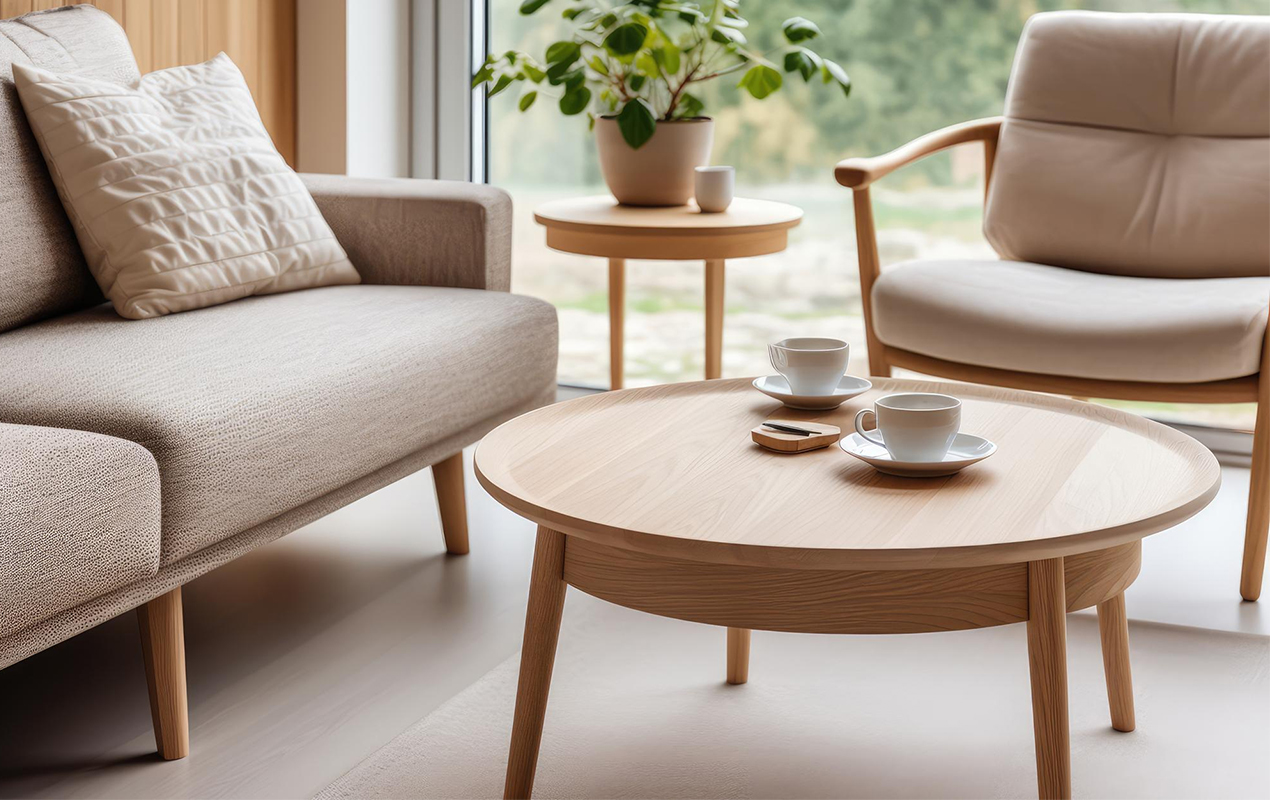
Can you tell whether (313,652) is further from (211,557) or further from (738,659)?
(738,659)

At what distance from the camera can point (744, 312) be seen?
3342mm

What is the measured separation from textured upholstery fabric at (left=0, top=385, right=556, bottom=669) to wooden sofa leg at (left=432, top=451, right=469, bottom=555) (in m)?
0.09

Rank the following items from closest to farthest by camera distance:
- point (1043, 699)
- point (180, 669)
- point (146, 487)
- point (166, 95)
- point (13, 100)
Answer: point (1043, 699), point (146, 487), point (180, 669), point (13, 100), point (166, 95)

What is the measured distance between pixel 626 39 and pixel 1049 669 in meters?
1.60

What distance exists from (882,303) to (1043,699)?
1.09 metres

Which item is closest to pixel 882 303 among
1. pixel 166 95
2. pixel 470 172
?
pixel 166 95

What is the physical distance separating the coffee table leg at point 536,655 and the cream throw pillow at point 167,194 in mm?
910

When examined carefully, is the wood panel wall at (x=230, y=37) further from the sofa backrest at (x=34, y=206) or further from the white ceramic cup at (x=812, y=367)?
the white ceramic cup at (x=812, y=367)

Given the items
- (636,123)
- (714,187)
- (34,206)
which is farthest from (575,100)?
Result: (34,206)

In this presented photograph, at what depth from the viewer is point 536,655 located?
1.30 m

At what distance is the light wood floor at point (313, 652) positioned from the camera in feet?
4.93

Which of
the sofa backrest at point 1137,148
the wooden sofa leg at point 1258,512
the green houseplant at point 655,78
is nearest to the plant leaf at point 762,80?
the green houseplant at point 655,78

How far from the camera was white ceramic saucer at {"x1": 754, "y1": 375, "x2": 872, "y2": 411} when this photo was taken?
1507 mm

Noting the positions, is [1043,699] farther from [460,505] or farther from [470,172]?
[470,172]
